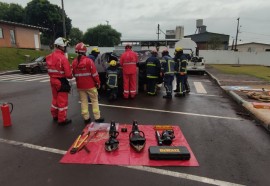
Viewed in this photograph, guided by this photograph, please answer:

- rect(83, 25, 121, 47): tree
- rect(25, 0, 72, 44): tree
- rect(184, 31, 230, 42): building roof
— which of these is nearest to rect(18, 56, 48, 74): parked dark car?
rect(25, 0, 72, 44): tree

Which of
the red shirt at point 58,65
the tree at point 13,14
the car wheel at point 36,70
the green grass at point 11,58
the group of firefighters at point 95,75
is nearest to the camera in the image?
the red shirt at point 58,65

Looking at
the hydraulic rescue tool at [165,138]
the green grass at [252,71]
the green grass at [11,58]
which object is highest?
the green grass at [11,58]

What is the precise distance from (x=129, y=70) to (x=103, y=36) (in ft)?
192

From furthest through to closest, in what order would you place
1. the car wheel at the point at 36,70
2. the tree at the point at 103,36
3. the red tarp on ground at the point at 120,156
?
the tree at the point at 103,36 < the car wheel at the point at 36,70 < the red tarp on ground at the point at 120,156

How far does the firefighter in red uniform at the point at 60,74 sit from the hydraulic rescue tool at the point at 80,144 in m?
1.06

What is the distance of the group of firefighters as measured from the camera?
5.69m

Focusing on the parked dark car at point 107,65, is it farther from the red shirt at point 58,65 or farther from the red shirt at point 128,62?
the red shirt at point 58,65

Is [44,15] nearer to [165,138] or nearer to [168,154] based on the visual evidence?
[165,138]

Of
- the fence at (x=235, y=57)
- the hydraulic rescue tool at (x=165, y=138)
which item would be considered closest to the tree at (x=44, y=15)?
the fence at (x=235, y=57)

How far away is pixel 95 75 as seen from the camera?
5.83 metres

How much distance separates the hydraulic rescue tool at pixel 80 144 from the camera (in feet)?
14.1

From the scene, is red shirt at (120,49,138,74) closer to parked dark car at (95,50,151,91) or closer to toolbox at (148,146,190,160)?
parked dark car at (95,50,151,91)

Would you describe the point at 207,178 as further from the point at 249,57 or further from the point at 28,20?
the point at 28,20

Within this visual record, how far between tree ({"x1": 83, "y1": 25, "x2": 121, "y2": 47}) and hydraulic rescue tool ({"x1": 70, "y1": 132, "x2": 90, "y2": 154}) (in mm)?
61553
